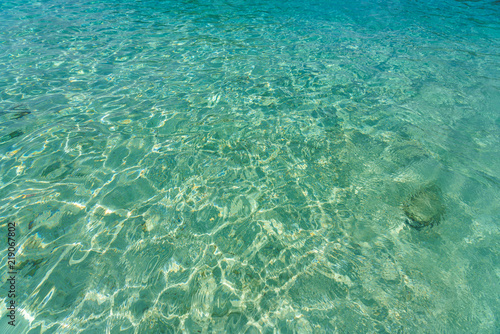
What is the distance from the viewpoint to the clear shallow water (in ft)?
11.0

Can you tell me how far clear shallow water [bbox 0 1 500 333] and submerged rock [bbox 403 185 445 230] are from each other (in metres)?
0.12

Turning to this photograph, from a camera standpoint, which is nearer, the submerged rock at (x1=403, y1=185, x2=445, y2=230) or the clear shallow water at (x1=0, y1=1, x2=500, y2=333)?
the clear shallow water at (x1=0, y1=1, x2=500, y2=333)

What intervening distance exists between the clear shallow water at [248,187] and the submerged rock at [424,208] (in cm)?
12

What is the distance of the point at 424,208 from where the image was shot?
14.8ft

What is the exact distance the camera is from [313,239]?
13.3ft

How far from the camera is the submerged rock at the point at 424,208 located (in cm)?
430

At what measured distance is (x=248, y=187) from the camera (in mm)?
4859

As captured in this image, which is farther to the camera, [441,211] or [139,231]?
[441,211]

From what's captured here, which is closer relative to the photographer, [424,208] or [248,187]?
[424,208]

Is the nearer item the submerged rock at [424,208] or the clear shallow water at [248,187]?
the clear shallow water at [248,187]

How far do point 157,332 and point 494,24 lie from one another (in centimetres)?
1922

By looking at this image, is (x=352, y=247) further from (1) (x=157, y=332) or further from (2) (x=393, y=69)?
(2) (x=393, y=69)

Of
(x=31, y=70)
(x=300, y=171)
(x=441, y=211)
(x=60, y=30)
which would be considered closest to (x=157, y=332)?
(x=300, y=171)

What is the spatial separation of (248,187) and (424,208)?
318 cm
